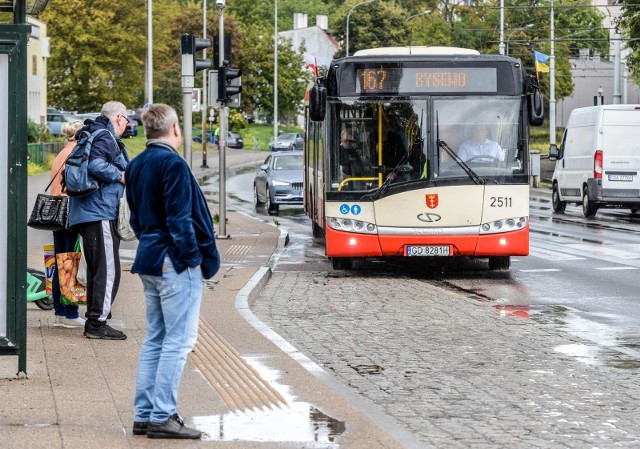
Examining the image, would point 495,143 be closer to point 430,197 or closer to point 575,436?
point 430,197

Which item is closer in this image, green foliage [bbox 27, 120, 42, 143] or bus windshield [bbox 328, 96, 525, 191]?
bus windshield [bbox 328, 96, 525, 191]

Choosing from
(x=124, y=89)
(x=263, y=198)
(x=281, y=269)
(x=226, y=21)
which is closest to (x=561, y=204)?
(x=263, y=198)

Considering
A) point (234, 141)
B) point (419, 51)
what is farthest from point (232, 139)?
point (419, 51)

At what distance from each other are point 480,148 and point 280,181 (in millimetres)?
17495

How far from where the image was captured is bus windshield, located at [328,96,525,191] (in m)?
17.1

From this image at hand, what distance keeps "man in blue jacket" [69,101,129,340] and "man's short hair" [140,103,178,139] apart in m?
3.53

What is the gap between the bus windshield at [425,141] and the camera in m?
17.1

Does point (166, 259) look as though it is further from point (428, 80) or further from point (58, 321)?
point (428, 80)

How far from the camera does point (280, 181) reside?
3438 cm

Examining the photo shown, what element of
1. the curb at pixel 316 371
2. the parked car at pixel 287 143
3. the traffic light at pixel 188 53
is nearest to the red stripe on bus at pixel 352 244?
the curb at pixel 316 371

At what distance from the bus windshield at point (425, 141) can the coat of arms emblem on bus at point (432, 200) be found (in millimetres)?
218

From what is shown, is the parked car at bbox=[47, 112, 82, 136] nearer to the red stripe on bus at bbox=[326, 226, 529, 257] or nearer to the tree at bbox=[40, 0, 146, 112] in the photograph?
the tree at bbox=[40, 0, 146, 112]

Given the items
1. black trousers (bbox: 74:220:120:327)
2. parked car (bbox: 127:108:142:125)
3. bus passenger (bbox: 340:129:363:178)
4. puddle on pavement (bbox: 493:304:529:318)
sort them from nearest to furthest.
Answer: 1. black trousers (bbox: 74:220:120:327)
2. puddle on pavement (bbox: 493:304:529:318)
3. bus passenger (bbox: 340:129:363:178)
4. parked car (bbox: 127:108:142:125)

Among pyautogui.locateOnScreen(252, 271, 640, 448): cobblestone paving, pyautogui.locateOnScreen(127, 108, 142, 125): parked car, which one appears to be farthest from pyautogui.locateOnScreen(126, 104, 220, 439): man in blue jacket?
pyautogui.locateOnScreen(127, 108, 142, 125): parked car
